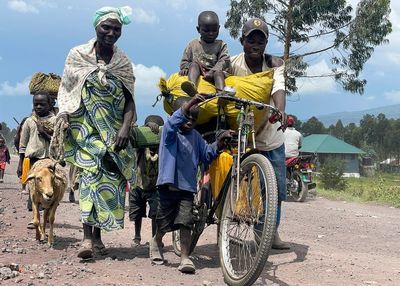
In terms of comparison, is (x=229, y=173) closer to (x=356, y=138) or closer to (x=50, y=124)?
(x=50, y=124)

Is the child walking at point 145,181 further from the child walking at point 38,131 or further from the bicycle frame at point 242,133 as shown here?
the child walking at point 38,131

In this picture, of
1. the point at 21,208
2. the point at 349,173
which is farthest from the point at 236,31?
the point at 349,173

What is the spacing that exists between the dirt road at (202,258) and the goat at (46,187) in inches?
10.2

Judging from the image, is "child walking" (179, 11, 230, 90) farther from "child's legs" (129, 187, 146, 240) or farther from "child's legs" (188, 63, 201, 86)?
"child's legs" (129, 187, 146, 240)

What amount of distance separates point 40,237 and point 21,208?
301cm

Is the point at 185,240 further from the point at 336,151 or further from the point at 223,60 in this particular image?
the point at 336,151

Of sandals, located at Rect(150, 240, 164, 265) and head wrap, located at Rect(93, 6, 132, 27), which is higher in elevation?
head wrap, located at Rect(93, 6, 132, 27)

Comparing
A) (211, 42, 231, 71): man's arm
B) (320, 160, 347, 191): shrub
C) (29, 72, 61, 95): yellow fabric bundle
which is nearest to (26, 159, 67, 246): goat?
(29, 72, 61, 95): yellow fabric bundle

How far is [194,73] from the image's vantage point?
5047 mm

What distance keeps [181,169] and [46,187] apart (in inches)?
65.5

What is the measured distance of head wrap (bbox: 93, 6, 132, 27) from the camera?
4.88m

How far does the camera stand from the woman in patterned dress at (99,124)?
488 cm

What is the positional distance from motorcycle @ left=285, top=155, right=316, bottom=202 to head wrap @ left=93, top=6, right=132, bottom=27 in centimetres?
754

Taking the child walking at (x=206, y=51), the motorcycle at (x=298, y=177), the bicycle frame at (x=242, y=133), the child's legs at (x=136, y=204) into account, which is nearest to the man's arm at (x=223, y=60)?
the child walking at (x=206, y=51)
